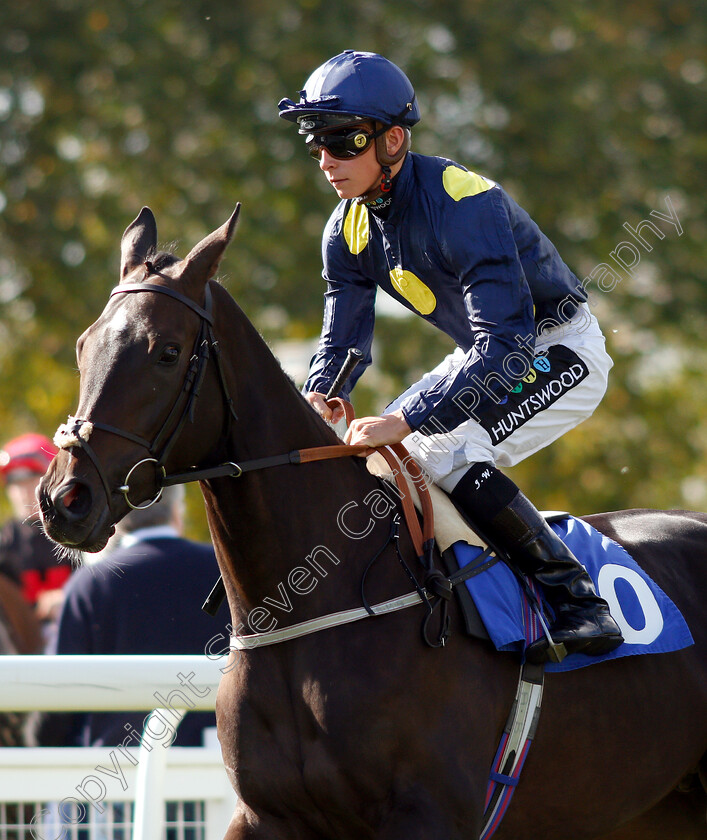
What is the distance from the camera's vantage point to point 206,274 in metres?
3.14

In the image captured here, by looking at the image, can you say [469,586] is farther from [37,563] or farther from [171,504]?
[37,563]

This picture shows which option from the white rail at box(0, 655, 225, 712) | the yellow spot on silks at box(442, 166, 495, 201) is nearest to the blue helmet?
the yellow spot on silks at box(442, 166, 495, 201)

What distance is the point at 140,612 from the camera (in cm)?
510

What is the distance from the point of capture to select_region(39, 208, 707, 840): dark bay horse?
294 cm

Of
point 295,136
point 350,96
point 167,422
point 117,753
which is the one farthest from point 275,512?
point 295,136

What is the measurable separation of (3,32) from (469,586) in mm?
12429

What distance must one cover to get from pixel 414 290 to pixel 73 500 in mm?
1448

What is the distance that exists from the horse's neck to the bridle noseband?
0.38ft

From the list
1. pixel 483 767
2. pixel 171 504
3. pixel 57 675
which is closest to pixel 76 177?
pixel 171 504

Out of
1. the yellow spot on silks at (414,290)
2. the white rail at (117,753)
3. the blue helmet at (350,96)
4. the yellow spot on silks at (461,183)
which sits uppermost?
the blue helmet at (350,96)

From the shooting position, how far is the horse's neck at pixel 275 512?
321 cm

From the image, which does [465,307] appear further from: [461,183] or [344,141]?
[344,141]

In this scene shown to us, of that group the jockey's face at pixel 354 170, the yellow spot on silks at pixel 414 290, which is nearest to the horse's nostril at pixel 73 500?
the jockey's face at pixel 354 170

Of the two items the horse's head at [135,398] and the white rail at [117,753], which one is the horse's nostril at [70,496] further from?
the white rail at [117,753]
